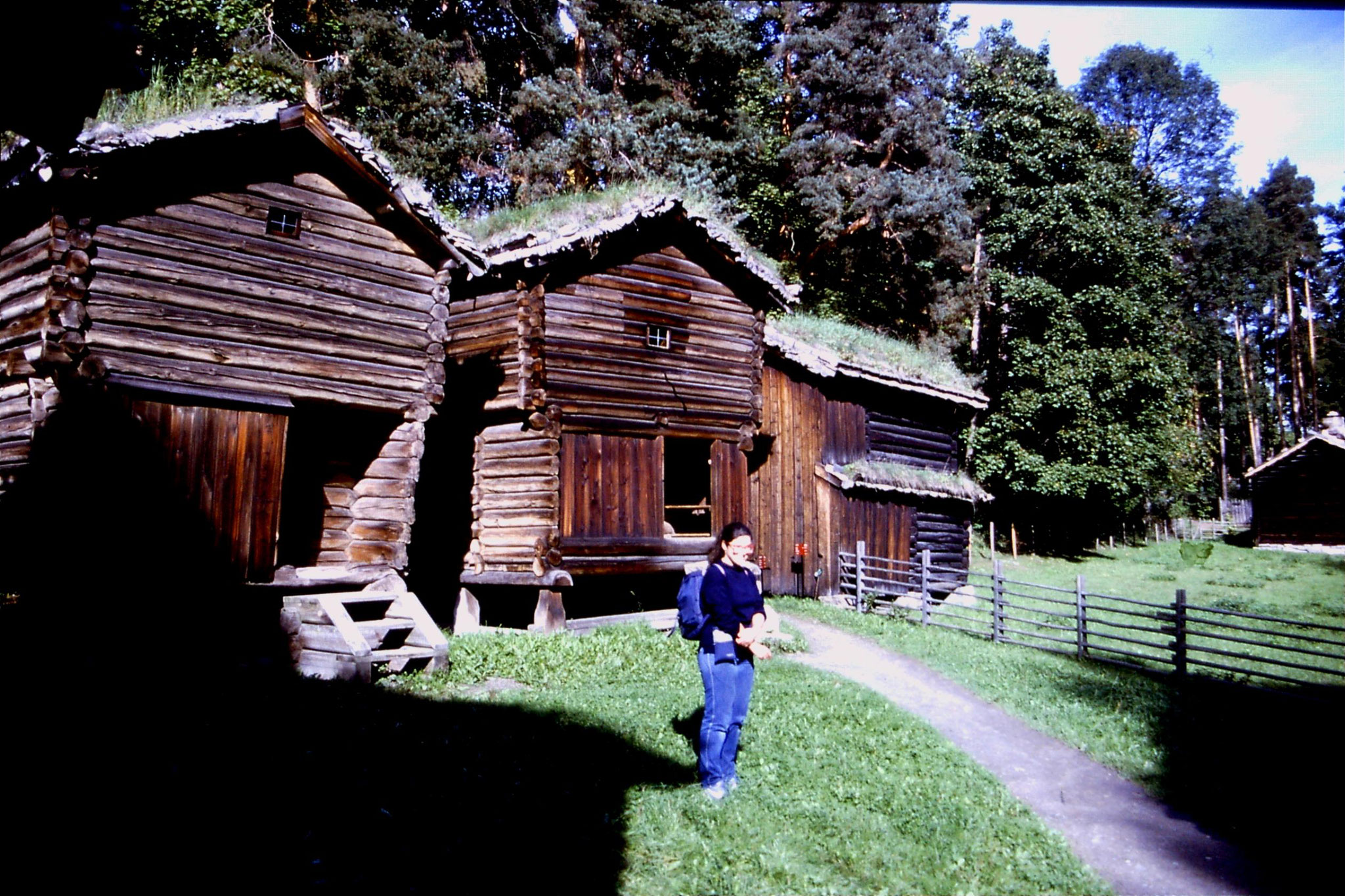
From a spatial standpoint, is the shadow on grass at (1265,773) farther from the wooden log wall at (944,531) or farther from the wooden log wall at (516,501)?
the wooden log wall at (944,531)

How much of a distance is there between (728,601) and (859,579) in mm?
13533

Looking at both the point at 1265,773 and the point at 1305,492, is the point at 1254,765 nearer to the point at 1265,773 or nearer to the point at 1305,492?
the point at 1265,773

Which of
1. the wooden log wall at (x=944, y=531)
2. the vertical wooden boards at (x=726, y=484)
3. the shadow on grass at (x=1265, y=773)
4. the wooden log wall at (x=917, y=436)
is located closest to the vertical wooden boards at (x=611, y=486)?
the vertical wooden boards at (x=726, y=484)

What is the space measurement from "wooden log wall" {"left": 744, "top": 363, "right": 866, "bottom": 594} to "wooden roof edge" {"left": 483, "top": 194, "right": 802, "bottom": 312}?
11.4 ft

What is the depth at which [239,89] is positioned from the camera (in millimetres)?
23047

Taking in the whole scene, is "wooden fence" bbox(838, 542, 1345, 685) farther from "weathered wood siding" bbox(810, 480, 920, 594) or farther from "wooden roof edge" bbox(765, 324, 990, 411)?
"wooden roof edge" bbox(765, 324, 990, 411)

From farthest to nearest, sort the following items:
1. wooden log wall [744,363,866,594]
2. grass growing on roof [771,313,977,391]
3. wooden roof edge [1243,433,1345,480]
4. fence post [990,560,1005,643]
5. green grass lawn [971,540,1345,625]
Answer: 1. wooden roof edge [1243,433,1345,480]
2. green grass lawn [971,540,1345,625]
3. grass growing on roof [771,313,977,391]
4. wooden log wall [744,363,866,594]
5. fence post [990,560,1005,643]

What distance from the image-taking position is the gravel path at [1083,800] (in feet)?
21.6

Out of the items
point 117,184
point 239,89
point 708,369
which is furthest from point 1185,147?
point 117,184

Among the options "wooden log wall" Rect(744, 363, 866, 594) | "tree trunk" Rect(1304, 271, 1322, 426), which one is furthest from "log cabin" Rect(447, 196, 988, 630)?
"tree trunk" Rect(1304, 271, 1322, 426)

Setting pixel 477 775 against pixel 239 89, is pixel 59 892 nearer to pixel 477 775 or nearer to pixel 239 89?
pixel 477 775

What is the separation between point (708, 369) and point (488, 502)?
5037 millimetres

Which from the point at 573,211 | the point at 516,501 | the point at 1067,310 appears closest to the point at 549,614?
the point at 516,501

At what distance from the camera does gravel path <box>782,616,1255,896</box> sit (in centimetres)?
660
